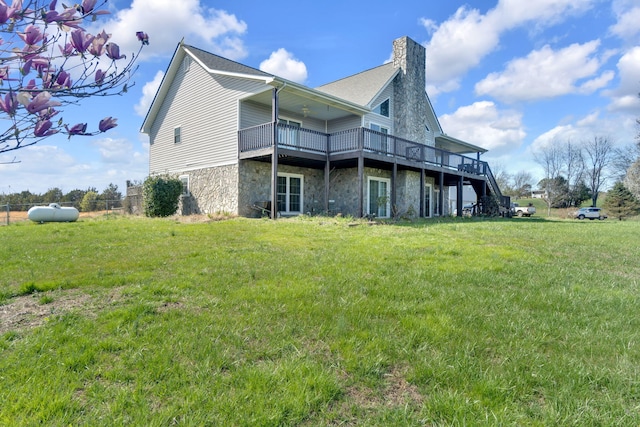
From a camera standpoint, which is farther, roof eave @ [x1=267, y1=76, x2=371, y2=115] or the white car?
the white car

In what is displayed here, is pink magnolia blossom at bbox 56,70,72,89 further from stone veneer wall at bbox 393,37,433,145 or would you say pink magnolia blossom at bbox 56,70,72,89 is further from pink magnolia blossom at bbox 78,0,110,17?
stone veneer wall at bbox 393,37,433,145

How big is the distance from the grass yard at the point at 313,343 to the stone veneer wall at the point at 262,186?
878cm

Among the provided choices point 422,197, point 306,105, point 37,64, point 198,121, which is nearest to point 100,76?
point 37,64

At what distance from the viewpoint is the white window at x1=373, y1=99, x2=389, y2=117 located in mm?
19531

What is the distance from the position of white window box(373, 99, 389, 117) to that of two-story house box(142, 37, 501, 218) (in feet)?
0.32

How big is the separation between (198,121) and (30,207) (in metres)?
9.48

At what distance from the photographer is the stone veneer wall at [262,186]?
14.8 metres

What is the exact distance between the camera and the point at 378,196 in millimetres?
17766

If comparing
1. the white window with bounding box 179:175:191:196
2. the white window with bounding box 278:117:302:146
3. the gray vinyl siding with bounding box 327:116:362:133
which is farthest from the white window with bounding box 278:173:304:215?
the white window with bounding box 179:175:191:196

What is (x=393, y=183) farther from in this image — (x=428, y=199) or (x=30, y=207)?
(x=30, y=207)

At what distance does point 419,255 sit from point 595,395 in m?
4.47

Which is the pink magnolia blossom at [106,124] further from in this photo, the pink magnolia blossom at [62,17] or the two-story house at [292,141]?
the two-story house at [292,141]

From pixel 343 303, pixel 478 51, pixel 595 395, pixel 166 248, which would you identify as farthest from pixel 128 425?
pixel 478 51

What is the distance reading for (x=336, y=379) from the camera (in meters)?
2.47
